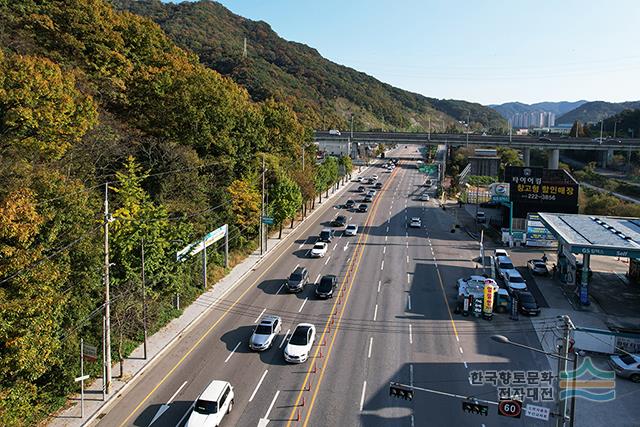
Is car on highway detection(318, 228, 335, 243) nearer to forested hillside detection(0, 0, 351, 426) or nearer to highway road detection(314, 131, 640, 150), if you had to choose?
forested hillside detection(0, 0, 351, 426)

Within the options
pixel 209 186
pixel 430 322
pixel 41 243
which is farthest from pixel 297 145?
pixel 41 243

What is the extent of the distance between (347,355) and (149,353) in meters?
10.9

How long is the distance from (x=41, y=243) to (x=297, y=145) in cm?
5483

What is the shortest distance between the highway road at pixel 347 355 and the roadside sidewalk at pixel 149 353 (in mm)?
450

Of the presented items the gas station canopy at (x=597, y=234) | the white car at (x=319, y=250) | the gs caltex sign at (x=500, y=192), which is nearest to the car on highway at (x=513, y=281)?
the gas station canopy at (x=597, y=234)

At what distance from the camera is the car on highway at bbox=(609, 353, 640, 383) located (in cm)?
2516

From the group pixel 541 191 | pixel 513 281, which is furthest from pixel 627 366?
pixel 541 191

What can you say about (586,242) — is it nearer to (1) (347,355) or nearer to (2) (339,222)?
(1) (347,355)

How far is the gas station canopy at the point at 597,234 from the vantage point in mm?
33969

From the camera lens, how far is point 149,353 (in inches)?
1067

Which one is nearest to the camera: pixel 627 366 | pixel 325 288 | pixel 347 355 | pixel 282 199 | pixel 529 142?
pixel 627 366

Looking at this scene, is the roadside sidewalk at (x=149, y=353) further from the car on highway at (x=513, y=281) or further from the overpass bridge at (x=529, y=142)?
the overpass bridge at (x=529, y=142)

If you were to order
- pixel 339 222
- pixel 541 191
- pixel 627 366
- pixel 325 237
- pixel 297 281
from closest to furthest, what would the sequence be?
pixel 627 366 → pixel 297 281 → pixel 325 237 → pixel 541 191 → pixel 339 222

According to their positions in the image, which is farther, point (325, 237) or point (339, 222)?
point (339, 222)
